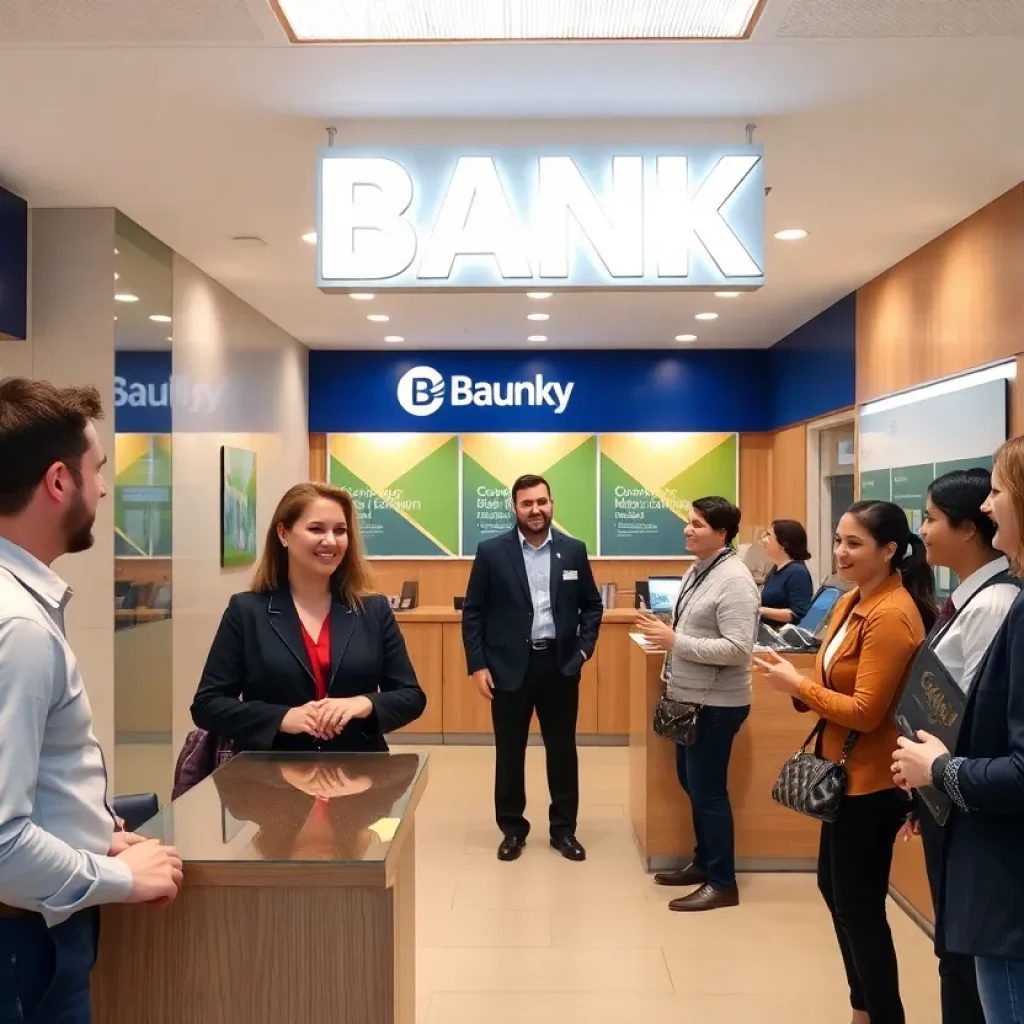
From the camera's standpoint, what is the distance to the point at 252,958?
4.77ft

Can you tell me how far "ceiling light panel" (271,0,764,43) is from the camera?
259cm

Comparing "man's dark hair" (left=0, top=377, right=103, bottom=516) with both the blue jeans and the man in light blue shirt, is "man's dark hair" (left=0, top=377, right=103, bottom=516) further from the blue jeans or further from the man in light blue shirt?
the blue jeans

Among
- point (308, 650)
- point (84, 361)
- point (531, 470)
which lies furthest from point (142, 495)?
point (531, 470)

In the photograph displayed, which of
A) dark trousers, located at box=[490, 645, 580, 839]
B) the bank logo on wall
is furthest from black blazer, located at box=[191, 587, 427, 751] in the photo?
the bank logo on wall

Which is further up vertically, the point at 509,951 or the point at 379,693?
the point at 379,693

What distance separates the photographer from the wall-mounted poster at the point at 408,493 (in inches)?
327

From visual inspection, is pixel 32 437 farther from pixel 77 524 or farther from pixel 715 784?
pixel 715 784

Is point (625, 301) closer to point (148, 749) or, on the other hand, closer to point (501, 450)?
point (501, 450)

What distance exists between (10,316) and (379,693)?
106 inches

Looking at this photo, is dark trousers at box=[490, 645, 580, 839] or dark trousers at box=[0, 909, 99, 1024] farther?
dark trousers at box=[490, 645, 580, 839]

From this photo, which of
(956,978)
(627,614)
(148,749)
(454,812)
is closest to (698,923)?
(956,978)

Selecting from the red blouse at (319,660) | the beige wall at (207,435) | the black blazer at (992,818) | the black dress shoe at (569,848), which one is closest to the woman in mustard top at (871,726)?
the black blazer at (992,818)

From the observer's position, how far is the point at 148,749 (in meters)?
4.67

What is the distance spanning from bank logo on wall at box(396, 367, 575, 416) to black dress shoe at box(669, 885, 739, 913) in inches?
193
